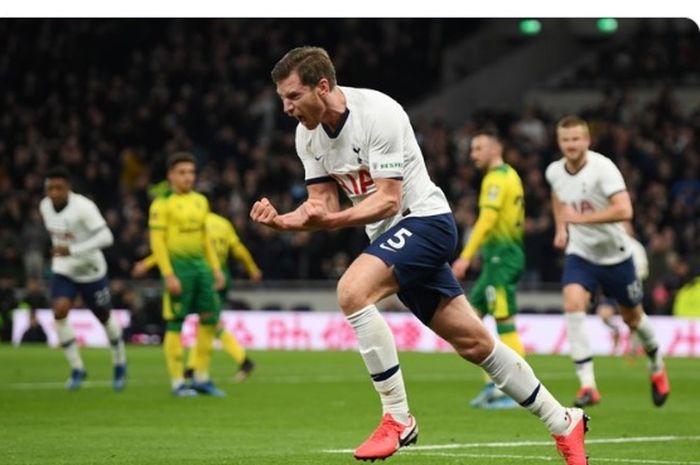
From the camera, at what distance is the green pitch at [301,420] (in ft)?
35.1

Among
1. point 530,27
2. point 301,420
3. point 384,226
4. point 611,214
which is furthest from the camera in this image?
point 530,27

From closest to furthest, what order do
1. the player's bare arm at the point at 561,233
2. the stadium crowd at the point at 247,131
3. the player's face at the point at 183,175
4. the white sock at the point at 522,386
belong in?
1. the white sock at the point at 522,386
2. the player's bare arm at the point at 561,233
3. the player's face at the point at 183,175
4. the stadium crowd at the point at 247,131

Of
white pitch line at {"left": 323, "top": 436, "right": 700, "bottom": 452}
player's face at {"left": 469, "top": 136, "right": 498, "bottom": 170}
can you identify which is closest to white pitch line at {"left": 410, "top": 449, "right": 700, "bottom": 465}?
white pitch line at {"left": 323, "top": 436, "right": 700, "bottom": 452}

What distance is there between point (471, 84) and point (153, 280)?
1263 cm

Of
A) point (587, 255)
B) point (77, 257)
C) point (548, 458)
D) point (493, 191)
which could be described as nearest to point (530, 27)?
point (77, 257)

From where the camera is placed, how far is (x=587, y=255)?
594 inches

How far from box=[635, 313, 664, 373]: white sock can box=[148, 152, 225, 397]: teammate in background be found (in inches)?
183

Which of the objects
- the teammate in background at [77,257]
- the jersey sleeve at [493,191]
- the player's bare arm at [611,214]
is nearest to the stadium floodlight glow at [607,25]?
the teammate in background at [77,257]

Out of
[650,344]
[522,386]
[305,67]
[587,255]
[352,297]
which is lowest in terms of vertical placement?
[650,344]

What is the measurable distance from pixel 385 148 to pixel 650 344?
275 inches

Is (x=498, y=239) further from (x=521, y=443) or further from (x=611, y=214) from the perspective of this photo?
(x=521, y=443)

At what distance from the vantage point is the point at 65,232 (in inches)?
703

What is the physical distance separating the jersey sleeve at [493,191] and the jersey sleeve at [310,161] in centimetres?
650

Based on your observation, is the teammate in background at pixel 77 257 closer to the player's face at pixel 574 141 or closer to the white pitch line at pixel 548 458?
the player's face at pixel 574 141
